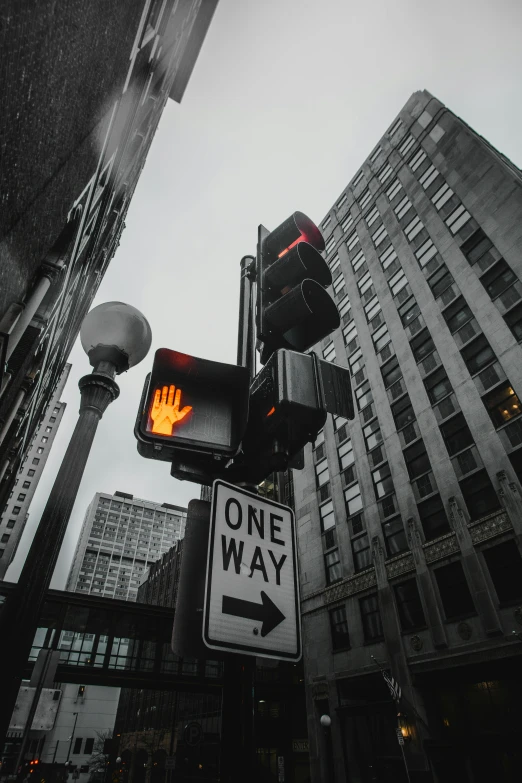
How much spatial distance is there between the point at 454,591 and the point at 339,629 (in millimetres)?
9375

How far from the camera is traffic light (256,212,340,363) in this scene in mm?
3176

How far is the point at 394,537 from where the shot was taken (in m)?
26.1

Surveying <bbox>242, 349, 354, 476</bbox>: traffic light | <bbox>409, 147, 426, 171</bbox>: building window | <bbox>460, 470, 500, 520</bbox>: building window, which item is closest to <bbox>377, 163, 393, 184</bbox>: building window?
<bbox>409, 147, 426, 171</bbox>: building window

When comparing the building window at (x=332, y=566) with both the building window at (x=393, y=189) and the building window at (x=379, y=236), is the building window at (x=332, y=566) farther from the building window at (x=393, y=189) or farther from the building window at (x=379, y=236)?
the building window at (x=393, y=189)

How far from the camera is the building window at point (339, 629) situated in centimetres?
2680

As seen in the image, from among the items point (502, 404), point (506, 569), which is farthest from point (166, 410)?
point (502, 404)

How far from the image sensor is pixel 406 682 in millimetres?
21453

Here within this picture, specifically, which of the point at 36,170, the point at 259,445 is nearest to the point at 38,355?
the point at 36,170

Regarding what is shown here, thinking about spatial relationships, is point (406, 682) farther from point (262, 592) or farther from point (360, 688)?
point (262, 592)

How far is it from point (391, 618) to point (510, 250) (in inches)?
940

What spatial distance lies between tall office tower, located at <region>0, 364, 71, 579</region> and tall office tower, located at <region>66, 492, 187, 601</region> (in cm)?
7186

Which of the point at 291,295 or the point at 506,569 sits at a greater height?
the point at 506,569

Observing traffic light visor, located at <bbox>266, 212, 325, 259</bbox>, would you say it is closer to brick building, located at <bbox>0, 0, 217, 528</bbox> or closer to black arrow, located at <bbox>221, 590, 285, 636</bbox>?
brick building, located at <bbox>0, 0, 217, 528</bbox>

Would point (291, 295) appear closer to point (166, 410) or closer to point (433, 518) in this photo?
point (166, 410)
